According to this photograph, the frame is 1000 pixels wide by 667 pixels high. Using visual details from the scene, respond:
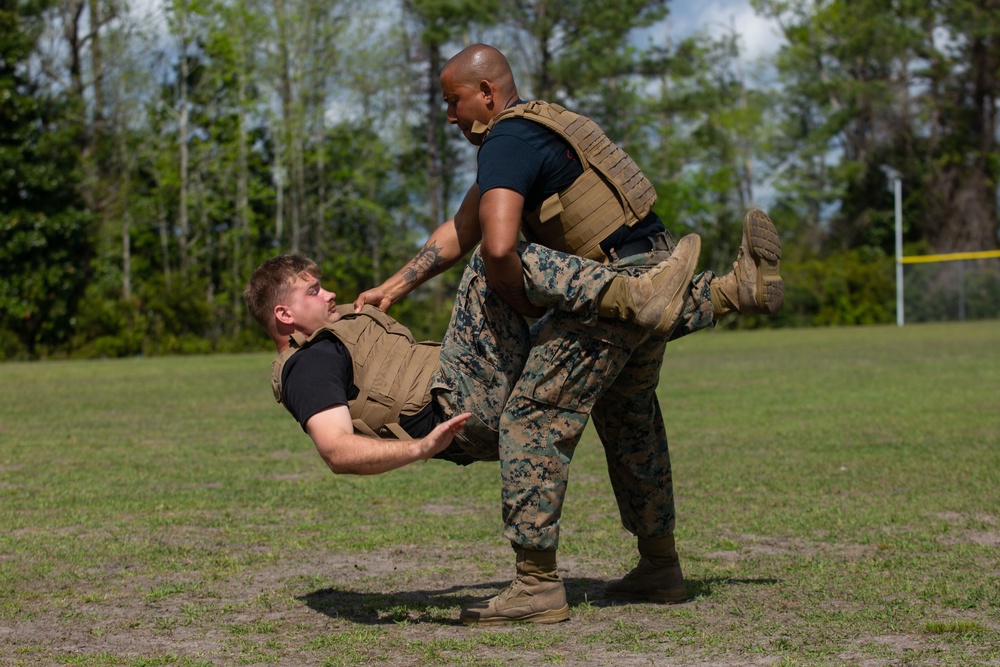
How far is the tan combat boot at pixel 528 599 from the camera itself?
13.3 feet

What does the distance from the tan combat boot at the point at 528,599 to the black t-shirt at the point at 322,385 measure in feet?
1.99

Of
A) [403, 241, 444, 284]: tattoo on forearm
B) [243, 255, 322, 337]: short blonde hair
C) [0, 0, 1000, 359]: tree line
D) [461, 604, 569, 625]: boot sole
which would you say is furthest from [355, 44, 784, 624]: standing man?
[0, 0, 1000, 359]: tree line

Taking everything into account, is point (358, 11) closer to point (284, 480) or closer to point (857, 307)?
point (857, 307)

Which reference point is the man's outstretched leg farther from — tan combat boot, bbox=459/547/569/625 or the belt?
tan combat boot, bbox=459/547/569/625

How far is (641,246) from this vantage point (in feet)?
13.2

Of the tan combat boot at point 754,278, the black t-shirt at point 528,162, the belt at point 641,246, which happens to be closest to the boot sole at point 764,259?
the tan combat boot at point 754,278

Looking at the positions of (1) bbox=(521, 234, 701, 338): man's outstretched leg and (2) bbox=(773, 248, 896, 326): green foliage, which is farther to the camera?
(2) bbox=(773, 248, 896, 326): green foliage

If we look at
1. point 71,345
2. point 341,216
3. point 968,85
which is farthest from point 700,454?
point 968,85

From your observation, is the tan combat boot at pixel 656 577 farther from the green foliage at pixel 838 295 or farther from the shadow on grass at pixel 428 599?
the green foliage at pixel 838 295

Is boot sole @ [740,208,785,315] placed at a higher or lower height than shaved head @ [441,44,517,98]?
lower

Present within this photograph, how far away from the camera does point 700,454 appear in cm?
930

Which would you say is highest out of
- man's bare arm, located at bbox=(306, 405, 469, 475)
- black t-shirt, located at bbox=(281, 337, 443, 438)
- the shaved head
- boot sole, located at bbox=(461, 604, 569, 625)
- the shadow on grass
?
the shaved head

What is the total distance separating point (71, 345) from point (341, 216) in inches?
527

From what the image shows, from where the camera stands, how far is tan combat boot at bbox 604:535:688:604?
14.4 ft
